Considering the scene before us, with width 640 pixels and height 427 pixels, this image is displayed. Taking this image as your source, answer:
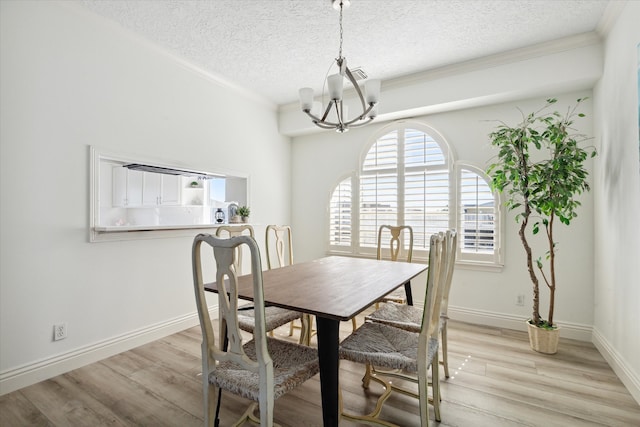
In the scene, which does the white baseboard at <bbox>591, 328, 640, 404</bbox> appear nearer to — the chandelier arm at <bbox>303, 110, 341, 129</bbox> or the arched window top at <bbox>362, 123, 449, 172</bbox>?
the arched window top at <bbox>362, 123, 449, 172</bbox>

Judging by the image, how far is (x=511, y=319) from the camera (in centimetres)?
327

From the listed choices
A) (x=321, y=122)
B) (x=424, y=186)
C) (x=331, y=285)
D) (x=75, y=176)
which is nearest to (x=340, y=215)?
(x=424, y=186)

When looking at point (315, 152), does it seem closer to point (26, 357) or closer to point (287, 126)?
point (287, 126)

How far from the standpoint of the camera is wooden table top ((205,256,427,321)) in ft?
4.91

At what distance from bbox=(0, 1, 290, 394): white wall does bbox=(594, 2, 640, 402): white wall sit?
142 inches

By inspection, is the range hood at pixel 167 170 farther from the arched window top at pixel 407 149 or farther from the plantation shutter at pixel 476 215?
the plantation shutter at pixel 476 215

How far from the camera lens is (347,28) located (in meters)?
2.61

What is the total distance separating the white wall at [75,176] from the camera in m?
2.12

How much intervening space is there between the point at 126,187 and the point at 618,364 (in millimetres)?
5001

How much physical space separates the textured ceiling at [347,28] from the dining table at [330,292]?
195 cm

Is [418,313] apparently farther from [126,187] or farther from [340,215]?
[126,187]

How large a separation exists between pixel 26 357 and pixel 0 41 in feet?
6.87

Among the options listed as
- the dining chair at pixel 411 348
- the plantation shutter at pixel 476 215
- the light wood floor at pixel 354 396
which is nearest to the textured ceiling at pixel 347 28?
the plantation shutter at pixel 476 215

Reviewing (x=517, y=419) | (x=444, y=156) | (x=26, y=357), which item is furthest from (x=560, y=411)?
(x=26, y=357)
